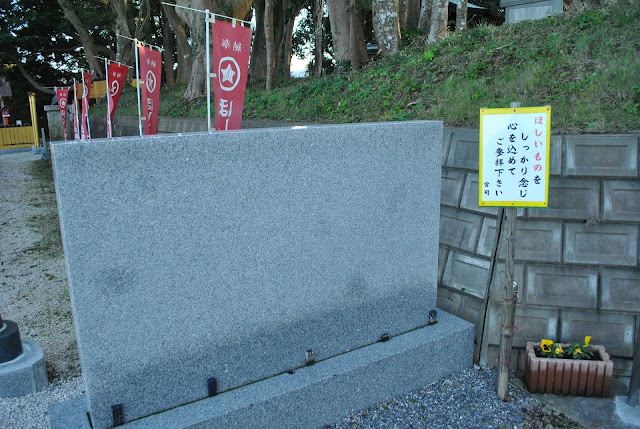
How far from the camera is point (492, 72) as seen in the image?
22.0ft

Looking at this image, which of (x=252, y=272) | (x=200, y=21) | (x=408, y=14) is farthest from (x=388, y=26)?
(x=252, y=272)

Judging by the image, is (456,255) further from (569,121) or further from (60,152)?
(60,152)

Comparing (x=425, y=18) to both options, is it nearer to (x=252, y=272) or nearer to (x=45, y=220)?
(x=45, y=220)

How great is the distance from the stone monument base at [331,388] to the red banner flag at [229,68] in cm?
258

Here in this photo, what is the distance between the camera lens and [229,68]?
465 cm

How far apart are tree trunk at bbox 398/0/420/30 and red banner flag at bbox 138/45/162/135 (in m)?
7.25

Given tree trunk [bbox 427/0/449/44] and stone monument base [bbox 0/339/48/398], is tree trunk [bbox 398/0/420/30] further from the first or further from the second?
stone monument base [bbox 0/339/48/398]

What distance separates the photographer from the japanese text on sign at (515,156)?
3.47m

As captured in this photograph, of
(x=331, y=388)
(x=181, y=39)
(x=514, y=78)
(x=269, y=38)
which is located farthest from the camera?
(x=181, y=39)

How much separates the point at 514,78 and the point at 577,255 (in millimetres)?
3015

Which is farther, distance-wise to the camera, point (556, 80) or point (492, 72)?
point (492, 72)

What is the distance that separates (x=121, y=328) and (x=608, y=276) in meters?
3.52

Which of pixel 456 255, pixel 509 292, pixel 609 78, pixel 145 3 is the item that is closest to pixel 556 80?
pixel 609 78

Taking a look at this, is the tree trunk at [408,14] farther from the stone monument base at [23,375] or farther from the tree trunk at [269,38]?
the stone monument base at [23,375]
